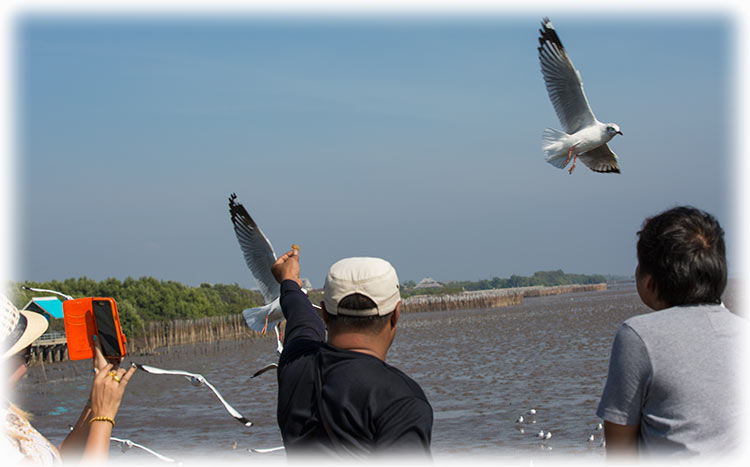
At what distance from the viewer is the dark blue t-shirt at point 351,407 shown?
1969 millimetres

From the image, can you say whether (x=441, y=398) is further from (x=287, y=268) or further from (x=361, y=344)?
(x=361, y=344)

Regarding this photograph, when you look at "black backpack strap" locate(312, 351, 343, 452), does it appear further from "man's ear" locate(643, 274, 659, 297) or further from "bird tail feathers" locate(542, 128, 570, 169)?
"bird tail feathers" locate(542, 128, 570, 169)

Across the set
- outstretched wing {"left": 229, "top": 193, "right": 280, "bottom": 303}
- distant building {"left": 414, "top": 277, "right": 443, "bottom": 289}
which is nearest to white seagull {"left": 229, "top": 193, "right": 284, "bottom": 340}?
outstretched wing {"left": 229, "top": 193, "right": 280, "bottom": 303}

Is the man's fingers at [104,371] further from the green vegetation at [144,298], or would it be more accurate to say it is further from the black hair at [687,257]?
the green vegetation at [144,298]

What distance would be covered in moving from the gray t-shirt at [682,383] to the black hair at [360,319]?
→ 677mm

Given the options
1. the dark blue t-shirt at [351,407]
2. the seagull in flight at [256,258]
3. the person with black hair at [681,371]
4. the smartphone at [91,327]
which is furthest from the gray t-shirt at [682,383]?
the seagull in flight at [256,258]

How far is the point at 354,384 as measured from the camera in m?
2.04

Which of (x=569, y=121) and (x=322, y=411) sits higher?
(x=569, y=121)

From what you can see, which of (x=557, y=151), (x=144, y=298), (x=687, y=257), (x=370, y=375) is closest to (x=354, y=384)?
(x=370, y=375)

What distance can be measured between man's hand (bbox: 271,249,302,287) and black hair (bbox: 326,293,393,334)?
2.44 ft

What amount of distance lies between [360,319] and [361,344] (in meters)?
0.07

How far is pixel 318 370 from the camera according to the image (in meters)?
2.17

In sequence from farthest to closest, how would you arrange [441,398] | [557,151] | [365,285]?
1. [441,398]
2. [557,151]
3. [365,285]

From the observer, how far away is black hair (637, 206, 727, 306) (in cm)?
214
